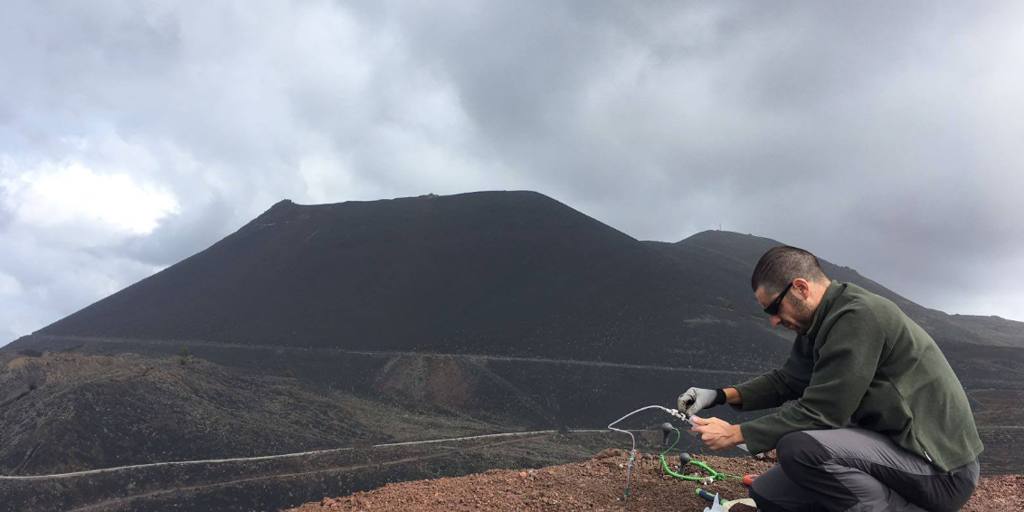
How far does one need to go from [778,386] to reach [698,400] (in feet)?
1.26

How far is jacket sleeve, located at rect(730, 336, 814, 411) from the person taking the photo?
279 cm

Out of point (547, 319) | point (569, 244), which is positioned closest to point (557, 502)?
point (547, 319)

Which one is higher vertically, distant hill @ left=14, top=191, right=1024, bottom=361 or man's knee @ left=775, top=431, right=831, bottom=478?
distant hill @ left=14, top=191, right=1024, bottom=361

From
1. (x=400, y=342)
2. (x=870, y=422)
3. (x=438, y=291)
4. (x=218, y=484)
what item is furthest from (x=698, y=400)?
(x=438, y=291)

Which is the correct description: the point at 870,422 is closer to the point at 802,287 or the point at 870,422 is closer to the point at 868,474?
the point at 868,474

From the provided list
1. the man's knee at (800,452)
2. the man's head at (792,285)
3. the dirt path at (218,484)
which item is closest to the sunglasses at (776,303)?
the man's head at (792,285)

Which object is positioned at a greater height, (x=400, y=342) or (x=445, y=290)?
(x=445, y=290)

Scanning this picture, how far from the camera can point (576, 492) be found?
138 inches

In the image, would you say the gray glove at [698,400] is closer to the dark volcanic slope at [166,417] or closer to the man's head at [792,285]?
the man's head at [792,285]

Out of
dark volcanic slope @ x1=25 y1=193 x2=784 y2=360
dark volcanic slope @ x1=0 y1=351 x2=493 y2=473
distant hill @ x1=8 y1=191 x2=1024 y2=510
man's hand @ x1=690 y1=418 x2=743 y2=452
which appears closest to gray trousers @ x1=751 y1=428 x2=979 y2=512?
man's hand @ x1=690 y1=418 x2=743 y2=452

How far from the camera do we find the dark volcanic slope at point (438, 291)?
17.1 metres

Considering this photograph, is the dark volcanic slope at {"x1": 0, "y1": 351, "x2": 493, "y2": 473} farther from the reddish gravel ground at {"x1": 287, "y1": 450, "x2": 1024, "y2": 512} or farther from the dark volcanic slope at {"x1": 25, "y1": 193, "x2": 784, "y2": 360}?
the reddish gravel ground at {"x1": 287, "y1": 450, "x2": 1024, "y2": 512}

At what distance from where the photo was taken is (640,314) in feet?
58.6

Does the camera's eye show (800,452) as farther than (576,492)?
No
